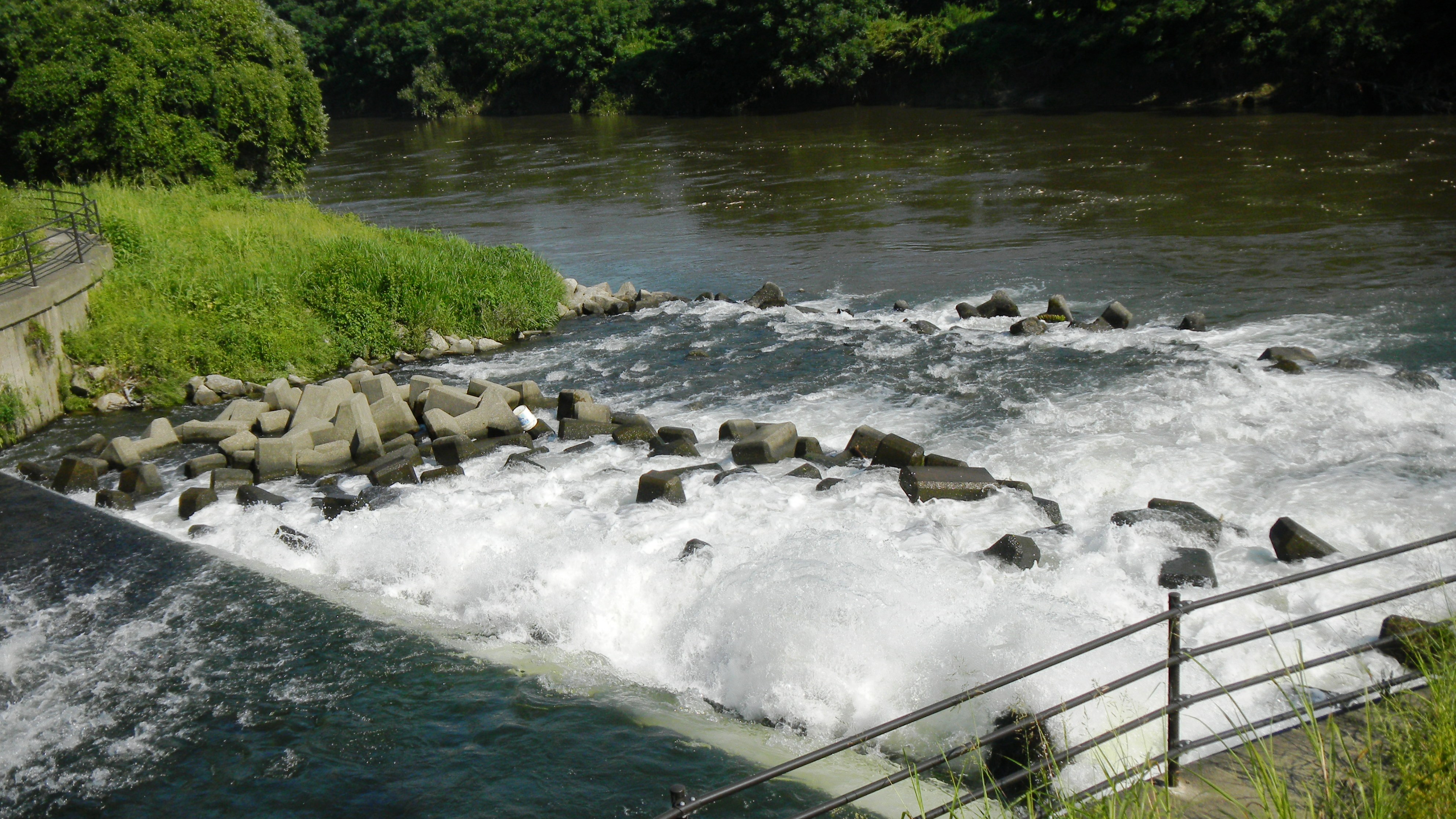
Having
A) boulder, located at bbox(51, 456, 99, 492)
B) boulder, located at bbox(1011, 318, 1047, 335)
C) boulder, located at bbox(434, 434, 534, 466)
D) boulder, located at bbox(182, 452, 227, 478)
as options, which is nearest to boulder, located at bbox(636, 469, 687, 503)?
boulder, located at bbox(434, 434, 534, 466)

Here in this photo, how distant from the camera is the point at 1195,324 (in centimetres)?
1501

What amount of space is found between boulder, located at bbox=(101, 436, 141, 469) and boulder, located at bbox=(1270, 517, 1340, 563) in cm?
1168

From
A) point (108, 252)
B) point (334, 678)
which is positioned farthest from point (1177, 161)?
point (334, 678)

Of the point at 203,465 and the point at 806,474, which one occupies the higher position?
the point at 806,474

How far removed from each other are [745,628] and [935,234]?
17.2m

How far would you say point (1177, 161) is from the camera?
29453mm

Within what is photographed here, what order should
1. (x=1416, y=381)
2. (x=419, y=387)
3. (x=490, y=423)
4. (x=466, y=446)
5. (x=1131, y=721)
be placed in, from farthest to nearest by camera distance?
1. (x=419, y=387)
2. (x=490, y=423)
3. (x=466, y=446)
4. (x=1416, y=381)
5. (x=1131, y=721)

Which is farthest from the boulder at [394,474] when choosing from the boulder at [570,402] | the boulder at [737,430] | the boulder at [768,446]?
the boulder at [768,446]

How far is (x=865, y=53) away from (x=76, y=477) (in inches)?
1740

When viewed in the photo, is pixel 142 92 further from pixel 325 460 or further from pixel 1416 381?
pixel 1416 381

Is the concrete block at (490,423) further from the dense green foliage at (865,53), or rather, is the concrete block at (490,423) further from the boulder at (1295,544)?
the dense green foliage at (865,53)

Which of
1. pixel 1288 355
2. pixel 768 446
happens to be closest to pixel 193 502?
pixel 768 446

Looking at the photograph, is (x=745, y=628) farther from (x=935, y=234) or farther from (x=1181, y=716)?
(x=935, y=234)

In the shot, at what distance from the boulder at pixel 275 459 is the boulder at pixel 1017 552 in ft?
26.2
